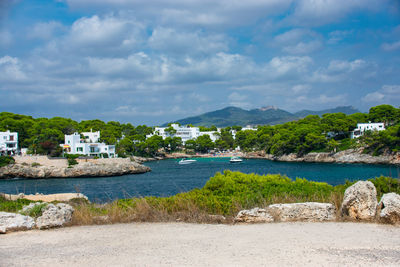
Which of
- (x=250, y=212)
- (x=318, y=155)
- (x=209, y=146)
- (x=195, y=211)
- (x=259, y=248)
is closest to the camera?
(x=259, y=248)

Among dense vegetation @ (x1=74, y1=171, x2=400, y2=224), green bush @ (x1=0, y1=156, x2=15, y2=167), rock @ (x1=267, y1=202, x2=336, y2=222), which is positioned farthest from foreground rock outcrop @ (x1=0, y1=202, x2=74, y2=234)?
green bush @ (x1=0, y1=156, x2=15, y2=167)

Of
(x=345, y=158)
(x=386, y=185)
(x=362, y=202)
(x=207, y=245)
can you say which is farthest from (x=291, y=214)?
(x=345, y=158)

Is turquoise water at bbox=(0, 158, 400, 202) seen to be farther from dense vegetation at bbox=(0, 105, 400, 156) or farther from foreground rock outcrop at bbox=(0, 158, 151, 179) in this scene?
dense vegetation at bbox=(0, 105, 400, 156)

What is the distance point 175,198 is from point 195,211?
1.06m

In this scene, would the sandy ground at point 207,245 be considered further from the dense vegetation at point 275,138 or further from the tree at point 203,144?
the tree at point 203,144

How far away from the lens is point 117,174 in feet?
189

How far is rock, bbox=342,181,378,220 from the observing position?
26.6 ft

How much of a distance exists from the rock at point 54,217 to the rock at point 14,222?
0.19m

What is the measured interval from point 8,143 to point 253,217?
217 ft

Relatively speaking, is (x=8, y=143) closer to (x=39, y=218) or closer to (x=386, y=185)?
(x=39, y=218)

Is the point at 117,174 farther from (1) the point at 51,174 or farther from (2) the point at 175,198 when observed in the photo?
(2) the point at 175,198

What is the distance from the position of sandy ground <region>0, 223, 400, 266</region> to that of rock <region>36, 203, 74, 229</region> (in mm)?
268

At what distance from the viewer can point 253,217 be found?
819cm

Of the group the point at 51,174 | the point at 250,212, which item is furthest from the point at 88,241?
the point at 51,174
